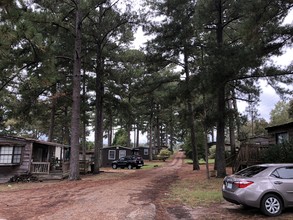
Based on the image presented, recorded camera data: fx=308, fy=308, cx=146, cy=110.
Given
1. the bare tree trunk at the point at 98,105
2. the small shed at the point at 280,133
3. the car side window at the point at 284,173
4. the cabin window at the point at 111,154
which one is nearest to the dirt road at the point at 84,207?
the car side window at the point at 284,173

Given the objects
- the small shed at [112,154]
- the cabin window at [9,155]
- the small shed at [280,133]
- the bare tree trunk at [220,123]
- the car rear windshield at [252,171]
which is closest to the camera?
the car rear windshield at [252,171]

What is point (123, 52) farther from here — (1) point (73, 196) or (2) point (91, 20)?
(1) point (73, 196)

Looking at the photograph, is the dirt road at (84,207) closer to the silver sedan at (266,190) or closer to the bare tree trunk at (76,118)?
the silver sedan at (266,190)

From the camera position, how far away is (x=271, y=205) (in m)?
8.39

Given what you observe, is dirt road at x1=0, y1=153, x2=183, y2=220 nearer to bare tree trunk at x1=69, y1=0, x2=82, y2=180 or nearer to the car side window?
the car side window

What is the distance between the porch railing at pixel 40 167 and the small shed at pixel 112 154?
2299 centimetres

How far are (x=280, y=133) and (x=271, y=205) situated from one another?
1296 cm

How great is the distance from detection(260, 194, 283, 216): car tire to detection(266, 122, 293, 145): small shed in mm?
11078

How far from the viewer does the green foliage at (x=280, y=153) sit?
52.4ft

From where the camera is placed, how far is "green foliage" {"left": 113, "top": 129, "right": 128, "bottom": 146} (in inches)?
2857

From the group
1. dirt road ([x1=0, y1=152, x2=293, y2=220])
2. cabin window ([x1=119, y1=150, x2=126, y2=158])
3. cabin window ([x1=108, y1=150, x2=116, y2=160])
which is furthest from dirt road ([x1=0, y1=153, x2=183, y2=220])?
cabin window ([x1=108, y1=150, x2=116, y2=160])

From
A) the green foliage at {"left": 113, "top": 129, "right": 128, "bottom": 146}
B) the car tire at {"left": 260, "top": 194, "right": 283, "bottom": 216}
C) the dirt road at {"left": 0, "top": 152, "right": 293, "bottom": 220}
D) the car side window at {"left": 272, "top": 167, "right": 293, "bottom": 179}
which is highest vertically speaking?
the green foliage at {"left": 113, "top": 129, "right": 128, "bottom": 146}

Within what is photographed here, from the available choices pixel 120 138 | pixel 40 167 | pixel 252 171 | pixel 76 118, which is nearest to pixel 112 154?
pixel 40 167

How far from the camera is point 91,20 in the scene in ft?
84.9
